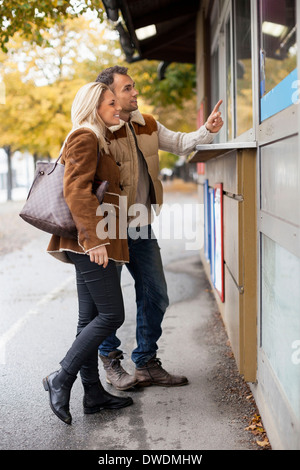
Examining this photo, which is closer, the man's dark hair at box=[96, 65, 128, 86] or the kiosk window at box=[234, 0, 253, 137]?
the man's dark hair at box=[96, 65, 128, 86]

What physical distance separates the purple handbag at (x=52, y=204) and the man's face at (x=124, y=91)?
629mm

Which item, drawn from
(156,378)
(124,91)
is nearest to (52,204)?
(124,91)

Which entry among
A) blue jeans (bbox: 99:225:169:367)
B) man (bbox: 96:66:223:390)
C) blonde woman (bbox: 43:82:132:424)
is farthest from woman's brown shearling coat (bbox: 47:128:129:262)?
blue jeans (bbox: 99:225:169:367)

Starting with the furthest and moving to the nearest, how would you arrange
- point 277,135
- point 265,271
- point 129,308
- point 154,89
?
1. point 154,89
2. point 129,308
3. point 265,271
4. point 277,135

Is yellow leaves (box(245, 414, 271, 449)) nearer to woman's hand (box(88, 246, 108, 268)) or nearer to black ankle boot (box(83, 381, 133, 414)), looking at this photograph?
black ankle boot (box(83, 381, 133, 414))

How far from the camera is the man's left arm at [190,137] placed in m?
4.07

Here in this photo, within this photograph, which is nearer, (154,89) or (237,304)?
(237,304)

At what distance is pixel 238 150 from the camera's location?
12.5 ft

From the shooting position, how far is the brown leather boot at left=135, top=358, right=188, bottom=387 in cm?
429

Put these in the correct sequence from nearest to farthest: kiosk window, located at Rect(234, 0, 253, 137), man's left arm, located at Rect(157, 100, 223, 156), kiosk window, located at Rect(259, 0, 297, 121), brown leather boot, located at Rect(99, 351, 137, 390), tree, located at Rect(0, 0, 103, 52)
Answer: kiosk window, located at Rect(259, 0, 297, 121) → man's left arm, located at Rect(157, 100, 223, 156) → brown leather boot, located at Rect(99, 351, 137, 390) → kiosk window, located at Rect(234, 0, 253, 137) → tree, located at Rect(0, 0, 103, 52)

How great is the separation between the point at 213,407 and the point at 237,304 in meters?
0.67

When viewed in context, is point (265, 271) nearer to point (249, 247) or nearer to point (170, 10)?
point (249, 247)

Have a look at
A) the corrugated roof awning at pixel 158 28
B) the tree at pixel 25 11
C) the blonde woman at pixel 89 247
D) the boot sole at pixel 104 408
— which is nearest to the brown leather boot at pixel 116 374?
the boot sole at pixel 104 408

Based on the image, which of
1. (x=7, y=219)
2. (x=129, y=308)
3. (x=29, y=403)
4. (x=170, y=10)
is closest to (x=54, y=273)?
(x=129, y=308)
